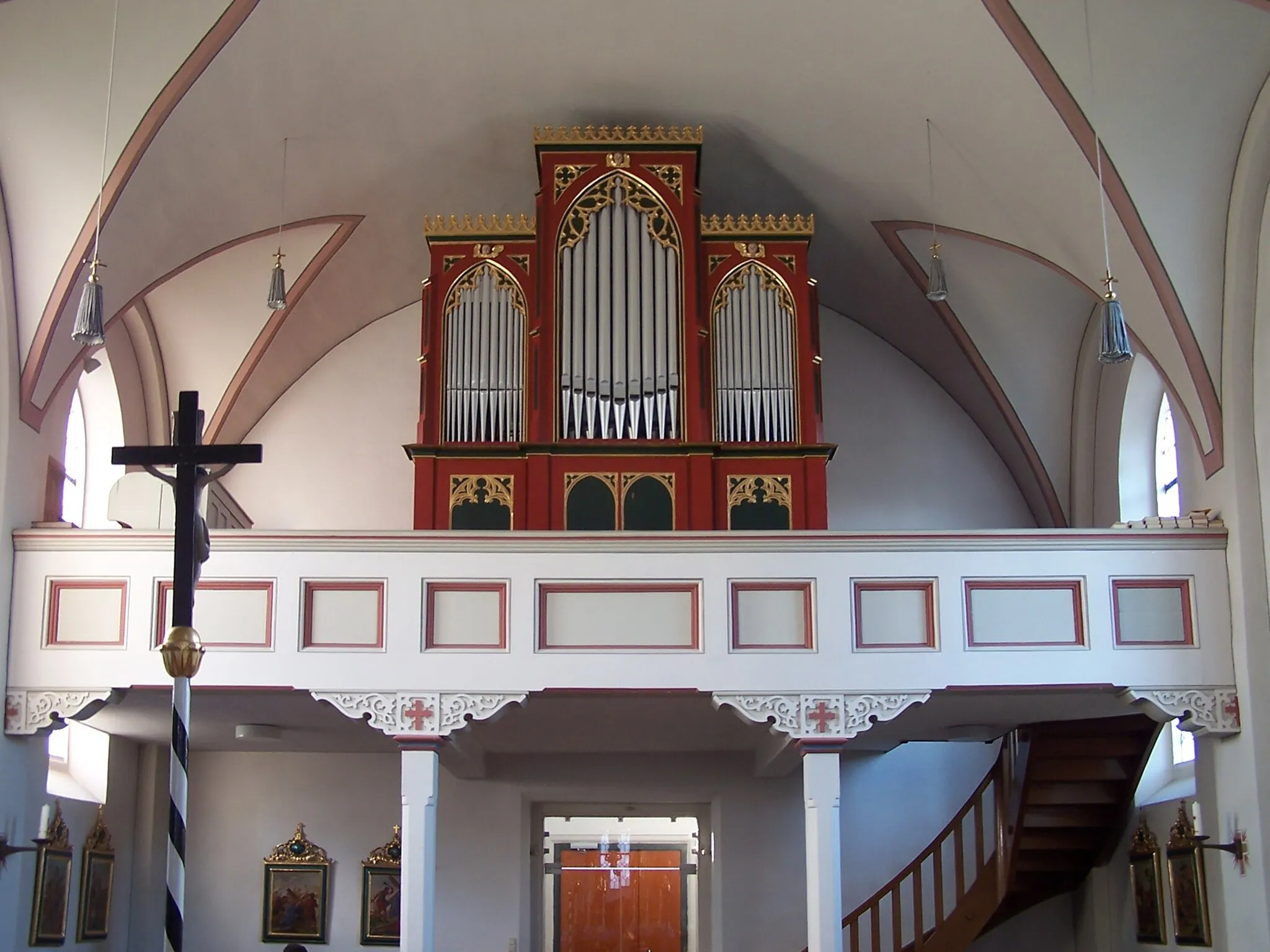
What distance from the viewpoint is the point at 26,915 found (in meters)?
13.4

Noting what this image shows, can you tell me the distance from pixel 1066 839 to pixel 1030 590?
4.27m

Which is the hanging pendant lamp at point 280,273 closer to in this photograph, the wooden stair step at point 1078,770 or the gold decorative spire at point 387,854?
the gold decorative spire at point 387,854

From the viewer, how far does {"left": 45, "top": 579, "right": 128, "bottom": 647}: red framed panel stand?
12.5 m

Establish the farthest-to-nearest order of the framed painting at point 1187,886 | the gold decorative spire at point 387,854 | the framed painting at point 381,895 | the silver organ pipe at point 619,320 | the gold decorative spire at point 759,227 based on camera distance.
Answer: the gold decorative spire at point 387,854, the framed painting at point 381,895, the gold decorative spire at point 759,227, the silver organ pipe at point 619,320, the framed painting at point 1187,886

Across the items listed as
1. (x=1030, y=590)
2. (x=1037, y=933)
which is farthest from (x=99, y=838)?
(x=1037, y=933)

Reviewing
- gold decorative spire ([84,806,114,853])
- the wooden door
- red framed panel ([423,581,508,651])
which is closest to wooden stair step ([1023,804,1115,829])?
the wooden door

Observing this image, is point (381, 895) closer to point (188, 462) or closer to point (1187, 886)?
point (1187, 886)

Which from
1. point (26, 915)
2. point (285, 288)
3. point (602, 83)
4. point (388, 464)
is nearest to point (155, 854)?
point (26, 915)

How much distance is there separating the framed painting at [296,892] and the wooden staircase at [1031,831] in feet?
18.4

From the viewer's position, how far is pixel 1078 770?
15086 millimetres

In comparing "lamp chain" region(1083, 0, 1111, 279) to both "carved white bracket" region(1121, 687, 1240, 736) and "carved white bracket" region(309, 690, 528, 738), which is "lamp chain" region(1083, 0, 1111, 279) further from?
"carved white bracket" region(309, 690, 528, 738)

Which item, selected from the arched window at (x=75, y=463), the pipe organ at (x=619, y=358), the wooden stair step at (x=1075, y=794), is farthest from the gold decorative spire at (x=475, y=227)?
the wooden stair step at (x=1075, y=794)

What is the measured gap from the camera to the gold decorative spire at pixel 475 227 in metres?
14.7

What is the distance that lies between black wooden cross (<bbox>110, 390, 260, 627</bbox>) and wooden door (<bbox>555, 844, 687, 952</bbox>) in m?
9.74
